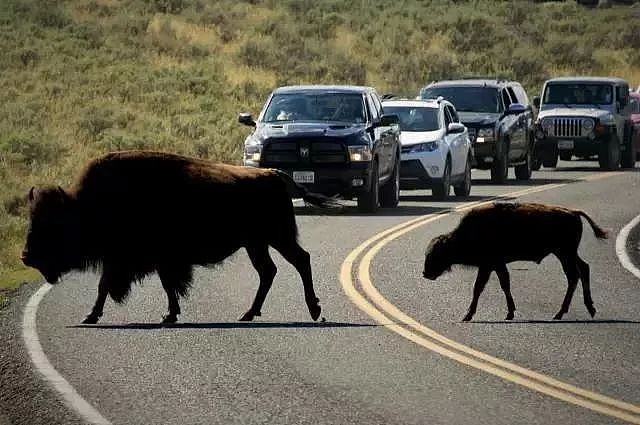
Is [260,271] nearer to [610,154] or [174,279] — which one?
[174,279]

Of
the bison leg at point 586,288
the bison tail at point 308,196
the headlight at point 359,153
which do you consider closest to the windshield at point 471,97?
the headlight at point 359,153

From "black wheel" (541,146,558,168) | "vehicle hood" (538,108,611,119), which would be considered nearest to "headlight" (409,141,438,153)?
"vehicle hood" (538,108,611,119)

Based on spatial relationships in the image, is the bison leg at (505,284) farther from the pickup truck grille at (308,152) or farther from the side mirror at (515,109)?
the side mirror at (515,109)

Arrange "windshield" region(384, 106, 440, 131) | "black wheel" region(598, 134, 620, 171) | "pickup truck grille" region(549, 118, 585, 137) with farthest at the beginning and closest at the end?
"black wheel" region(598, 134, 620, 171) → "pickup truck grille" region(549, 118, 585, 137) → "windshield" region(384, 106, 440, 131)

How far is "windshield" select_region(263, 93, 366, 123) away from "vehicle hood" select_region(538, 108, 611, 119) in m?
13.2

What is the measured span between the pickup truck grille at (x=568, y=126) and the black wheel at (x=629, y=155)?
236 centimetres

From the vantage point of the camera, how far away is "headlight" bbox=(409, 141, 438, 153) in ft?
89.9

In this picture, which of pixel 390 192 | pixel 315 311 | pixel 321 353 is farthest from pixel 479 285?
pixel 390 192

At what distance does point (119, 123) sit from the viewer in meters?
45.2

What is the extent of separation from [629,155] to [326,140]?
17026 mm

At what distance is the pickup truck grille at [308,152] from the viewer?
23984mm

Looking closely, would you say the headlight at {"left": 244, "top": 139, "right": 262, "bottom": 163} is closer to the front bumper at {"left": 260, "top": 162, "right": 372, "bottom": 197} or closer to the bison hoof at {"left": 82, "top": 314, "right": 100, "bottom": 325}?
the front bumper at {"left": 260, "top": 162, "right": 372, "bottom": 197}

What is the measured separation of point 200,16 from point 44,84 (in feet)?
61.8

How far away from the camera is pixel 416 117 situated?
28.8 m
